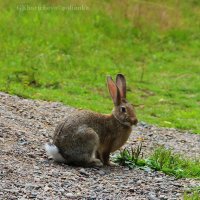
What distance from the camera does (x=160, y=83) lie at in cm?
1878

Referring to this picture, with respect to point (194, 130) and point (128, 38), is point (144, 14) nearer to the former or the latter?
point (128, 38)

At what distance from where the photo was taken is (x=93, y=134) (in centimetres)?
947

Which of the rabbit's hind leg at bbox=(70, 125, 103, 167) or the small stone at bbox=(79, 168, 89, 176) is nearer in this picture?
the small stone at bbox=(79, 168, 89, 176)

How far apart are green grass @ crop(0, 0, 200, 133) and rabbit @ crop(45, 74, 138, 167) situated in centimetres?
509

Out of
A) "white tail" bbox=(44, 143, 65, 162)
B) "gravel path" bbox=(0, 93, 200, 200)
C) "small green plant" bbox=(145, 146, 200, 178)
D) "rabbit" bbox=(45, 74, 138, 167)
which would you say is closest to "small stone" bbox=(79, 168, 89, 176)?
"gravel path" bbox=(0, 93, 200, 200)

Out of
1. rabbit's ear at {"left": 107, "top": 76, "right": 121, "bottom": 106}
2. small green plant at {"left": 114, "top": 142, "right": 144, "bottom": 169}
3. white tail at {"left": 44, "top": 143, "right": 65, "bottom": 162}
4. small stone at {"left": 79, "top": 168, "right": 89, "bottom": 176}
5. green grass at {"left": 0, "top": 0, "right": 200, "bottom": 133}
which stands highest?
rabbit's ear at {"left": 107, "top": 76, "right": 121, "bottom": 106}

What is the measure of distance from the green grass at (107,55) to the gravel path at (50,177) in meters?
4.33

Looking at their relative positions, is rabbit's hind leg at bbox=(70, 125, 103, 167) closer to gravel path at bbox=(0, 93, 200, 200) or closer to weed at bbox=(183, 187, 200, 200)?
gravel path at bbox=(0, 93, 200, 200)

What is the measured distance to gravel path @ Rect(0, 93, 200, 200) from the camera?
26.1 feet

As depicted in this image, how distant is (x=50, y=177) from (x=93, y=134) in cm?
119

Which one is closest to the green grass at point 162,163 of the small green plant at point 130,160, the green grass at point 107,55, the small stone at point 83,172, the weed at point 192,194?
the small green plant at point 130,160

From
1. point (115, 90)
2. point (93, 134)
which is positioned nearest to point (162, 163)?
point (93, 134)

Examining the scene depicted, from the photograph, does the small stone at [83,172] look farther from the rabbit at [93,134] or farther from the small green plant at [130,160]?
the small green plant at [130,160]

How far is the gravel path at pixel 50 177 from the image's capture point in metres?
7.97
